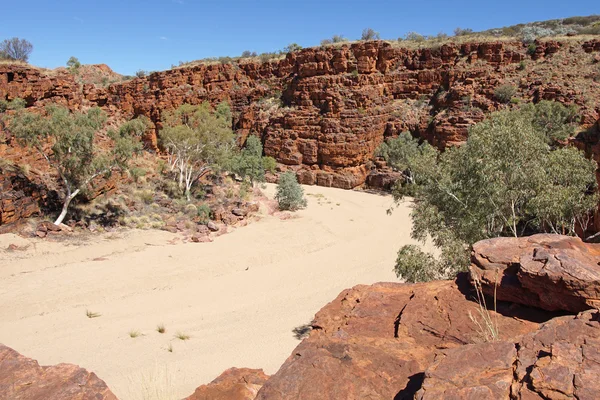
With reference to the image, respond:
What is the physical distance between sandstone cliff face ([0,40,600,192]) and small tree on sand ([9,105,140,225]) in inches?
570

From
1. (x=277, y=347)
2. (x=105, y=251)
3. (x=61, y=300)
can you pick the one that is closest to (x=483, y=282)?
(x=277, y=347)

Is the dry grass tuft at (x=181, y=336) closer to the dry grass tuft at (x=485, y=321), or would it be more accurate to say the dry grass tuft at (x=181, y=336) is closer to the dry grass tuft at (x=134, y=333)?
the dry grass tuft at (x=134, y=333)

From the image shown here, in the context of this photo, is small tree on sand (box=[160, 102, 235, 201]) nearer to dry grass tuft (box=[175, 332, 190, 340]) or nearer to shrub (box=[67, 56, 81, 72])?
dry grass tuft (box=[175, 332, 190, 340])

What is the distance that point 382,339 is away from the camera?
450 cm

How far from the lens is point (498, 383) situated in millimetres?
2889

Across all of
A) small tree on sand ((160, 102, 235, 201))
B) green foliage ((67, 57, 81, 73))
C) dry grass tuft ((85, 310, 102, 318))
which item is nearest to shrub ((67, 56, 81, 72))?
green foliage ((67, 57, 81, 73))

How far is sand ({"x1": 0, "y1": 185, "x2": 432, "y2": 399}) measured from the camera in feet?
25.4

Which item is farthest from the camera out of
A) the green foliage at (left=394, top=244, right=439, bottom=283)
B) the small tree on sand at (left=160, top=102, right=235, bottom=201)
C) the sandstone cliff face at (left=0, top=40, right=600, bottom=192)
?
the sandstone cliff face at (left=0, top=40, right=600, bottom=192)

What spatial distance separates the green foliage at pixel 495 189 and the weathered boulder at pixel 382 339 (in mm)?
2869

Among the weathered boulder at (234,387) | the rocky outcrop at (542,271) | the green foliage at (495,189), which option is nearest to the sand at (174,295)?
the weathered boulder at (234,387)

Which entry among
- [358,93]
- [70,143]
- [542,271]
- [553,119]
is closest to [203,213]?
[70,143]

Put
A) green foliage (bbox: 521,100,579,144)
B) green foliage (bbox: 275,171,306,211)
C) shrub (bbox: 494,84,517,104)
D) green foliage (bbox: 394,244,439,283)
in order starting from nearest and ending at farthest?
green foliage (bbox: 394,244,439,283) < green foliage (bbox: 521,100,579,144) < green foliage (bbox: 275,171,306,211) < shrub (bbox: 494,84,517,104)

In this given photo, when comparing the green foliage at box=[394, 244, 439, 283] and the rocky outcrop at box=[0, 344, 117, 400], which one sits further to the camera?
the green foliage at box=[394, 244, 439, 283]

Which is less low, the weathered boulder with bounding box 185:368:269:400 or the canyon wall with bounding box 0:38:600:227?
the canyon wall with bounding box 0:38:600:227
